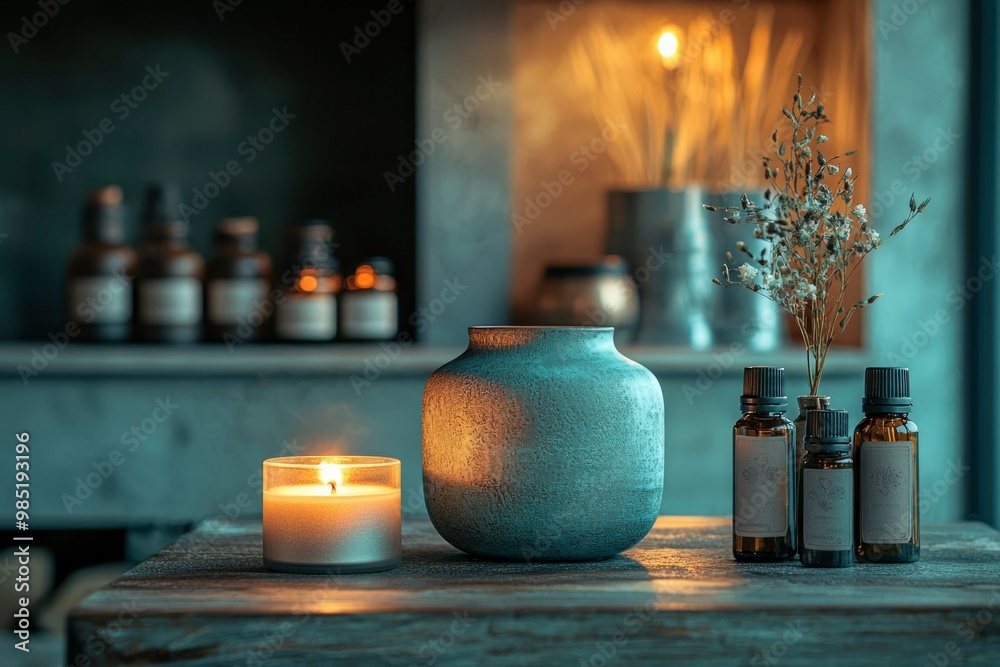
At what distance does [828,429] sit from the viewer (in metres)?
0.86

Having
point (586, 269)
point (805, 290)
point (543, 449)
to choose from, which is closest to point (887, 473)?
point (805, 290)

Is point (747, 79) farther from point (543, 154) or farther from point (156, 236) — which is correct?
point (156, 236)

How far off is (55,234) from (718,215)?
3.61 ft

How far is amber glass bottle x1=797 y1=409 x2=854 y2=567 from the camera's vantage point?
33.7 inches

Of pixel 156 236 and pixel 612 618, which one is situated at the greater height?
pixel 156 236

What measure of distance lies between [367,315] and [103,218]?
442 millimetres

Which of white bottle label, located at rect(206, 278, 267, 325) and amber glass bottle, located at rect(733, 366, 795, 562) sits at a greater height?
white bottle label, located at rect(206, 278, 267, 325)

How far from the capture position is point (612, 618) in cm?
73

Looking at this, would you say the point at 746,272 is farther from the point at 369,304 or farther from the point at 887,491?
the point at 369,304

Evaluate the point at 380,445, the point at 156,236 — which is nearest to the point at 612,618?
the point at 380,445

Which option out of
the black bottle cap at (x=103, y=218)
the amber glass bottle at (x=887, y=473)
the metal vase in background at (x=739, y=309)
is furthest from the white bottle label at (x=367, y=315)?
the amber glass bottle at (x=887, y=473)

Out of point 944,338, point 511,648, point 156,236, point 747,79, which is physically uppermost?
point 747,79

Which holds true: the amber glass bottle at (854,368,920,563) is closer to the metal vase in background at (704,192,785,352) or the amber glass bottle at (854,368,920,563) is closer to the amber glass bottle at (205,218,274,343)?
the metal vase in background at (704,192,785,352)

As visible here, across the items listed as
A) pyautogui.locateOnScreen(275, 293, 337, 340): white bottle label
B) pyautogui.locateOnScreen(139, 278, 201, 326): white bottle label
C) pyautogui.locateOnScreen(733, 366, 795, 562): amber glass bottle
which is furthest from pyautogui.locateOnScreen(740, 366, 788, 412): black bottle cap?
pyautogui.locateOnScreen(139, 278, 201, 326): white bottle label
